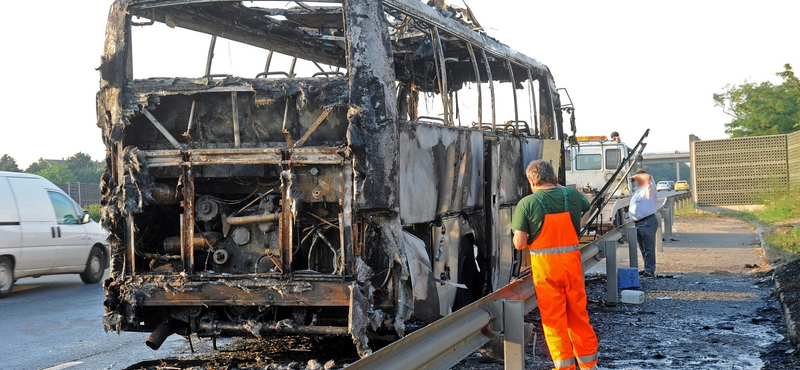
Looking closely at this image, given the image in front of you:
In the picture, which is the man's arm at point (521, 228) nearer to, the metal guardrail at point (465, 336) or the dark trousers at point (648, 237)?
the metal guardrail at point (465, 336)

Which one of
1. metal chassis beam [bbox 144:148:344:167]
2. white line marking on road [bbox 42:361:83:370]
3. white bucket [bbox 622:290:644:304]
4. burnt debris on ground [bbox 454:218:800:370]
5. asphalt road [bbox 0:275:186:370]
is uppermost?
metal chassis beam [bbox 144:148:344:167]

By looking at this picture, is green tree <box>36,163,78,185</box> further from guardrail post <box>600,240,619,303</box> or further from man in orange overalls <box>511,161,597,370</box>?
man in orange overalls <box>511,161,597,370</box>

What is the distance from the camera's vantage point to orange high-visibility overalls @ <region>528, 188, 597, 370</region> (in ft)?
20.0

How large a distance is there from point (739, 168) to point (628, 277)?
23.9 meters

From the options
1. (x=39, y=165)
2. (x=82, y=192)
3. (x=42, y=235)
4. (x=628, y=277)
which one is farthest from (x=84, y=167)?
(x=628, y=277)

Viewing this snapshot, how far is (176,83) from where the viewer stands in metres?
6.92

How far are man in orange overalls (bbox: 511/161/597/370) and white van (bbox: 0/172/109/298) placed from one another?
32.0ft

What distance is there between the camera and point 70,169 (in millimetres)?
47562

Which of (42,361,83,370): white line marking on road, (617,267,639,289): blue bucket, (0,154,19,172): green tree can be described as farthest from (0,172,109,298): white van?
(0,154,19,172): green tree

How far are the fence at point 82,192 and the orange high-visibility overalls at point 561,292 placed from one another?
81.7 feet

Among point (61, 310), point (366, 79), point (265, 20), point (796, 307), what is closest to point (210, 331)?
point (366, 79)

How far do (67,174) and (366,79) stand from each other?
4112 cm

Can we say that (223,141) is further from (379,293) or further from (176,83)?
(379,293)

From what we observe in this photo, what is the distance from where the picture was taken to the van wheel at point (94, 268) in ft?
48.7
